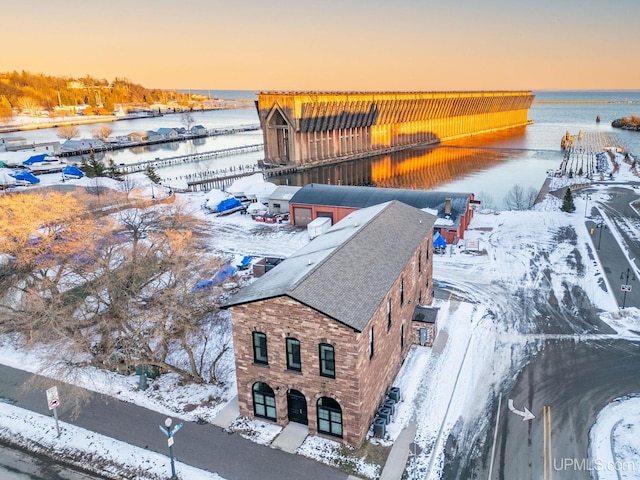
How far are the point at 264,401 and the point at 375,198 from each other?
112 feet

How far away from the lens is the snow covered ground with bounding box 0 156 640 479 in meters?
21.8

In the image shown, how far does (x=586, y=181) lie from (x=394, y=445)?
252 ft

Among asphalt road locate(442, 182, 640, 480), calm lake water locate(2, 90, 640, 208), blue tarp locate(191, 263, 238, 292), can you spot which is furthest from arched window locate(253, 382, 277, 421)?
calm lake water locate(2, 90, 640, 208)

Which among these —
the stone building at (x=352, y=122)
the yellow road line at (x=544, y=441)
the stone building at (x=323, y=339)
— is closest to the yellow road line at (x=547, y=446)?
the yellow road line at (x=544, y=441)

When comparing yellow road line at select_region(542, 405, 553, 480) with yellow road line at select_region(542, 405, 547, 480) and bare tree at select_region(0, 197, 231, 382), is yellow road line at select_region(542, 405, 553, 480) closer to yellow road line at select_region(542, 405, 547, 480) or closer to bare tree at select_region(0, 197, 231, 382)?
yellow road line at select_region(542, 405, 547, 480)

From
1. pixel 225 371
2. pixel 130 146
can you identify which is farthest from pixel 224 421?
pixel 130 146

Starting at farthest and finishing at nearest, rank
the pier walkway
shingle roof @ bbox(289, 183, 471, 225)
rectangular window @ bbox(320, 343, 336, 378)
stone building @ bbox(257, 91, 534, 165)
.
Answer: the pier walkway → stone building @ bbox(257, 91, 534, 165) → shingle roof @ bbox(289, 183, 471, 225) → rectangular window @ bbox(320, 343, 336, 378)

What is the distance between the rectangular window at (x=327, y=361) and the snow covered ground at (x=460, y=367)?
11.2 ft

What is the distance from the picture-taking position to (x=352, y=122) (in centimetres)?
12988

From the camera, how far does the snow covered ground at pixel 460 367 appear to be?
21.8m

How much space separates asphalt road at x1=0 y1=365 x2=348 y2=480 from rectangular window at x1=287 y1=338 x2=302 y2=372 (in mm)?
3719

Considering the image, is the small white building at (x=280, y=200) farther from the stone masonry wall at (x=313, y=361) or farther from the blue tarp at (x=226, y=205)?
the stone masonry wall at (x=313, y=361)

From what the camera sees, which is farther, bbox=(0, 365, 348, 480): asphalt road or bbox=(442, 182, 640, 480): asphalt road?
bbox=(442, 182, 640, 480): asphalt road

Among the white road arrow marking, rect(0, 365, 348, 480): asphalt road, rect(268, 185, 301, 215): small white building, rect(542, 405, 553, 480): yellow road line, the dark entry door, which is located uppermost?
rect(268, 185, 301, 215): small white building
